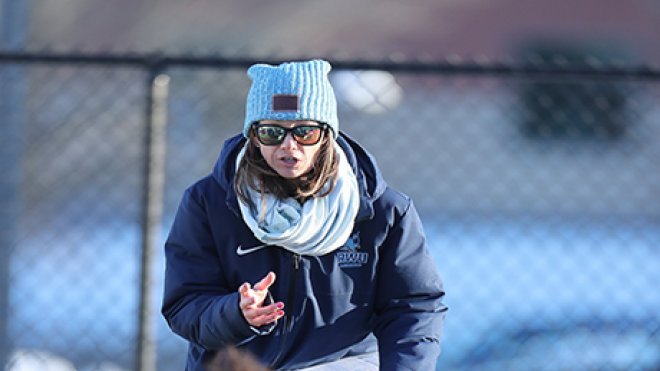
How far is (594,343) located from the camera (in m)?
5.61

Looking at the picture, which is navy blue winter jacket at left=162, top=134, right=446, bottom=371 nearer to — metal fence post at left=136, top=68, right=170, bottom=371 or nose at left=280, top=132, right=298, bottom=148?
nose at left=280, top=132, right=298, bottom=148

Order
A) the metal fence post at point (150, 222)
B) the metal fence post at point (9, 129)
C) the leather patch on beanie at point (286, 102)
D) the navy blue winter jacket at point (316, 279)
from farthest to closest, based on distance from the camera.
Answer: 1. the metal fence post at point (9, 129)
2. the metal fence post at point (150, 222)
3. the navy blue winter jacket at point (316, 279)
4. the leather patch on beanie at point (286, 102)

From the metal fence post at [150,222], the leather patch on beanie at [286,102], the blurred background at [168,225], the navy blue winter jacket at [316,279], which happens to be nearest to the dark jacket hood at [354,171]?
the navy blue winter jacket at [316,279]

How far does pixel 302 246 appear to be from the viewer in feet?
9.54

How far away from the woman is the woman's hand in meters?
0.18

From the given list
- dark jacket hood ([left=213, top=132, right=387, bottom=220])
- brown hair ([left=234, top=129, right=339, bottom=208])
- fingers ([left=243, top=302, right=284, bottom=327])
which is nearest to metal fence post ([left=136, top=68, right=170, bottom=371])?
dark jacket hood ([left=213, top=132, right=387, bottom=220])

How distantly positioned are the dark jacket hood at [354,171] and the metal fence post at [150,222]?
5.28 ft

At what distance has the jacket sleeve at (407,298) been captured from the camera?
9.75 ft

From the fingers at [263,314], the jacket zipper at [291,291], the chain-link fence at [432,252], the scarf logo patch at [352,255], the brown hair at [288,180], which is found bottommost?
the fingers at [263,314]

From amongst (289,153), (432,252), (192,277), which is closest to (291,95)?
(289,153)

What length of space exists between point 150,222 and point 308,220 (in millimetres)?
1987

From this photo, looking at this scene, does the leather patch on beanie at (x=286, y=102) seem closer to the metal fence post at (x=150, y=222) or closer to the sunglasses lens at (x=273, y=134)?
the sunglasses lens at (x=273, y=134)

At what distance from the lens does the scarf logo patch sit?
3.00 metres

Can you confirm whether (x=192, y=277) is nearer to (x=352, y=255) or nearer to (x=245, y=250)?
(x=245, y=250)
